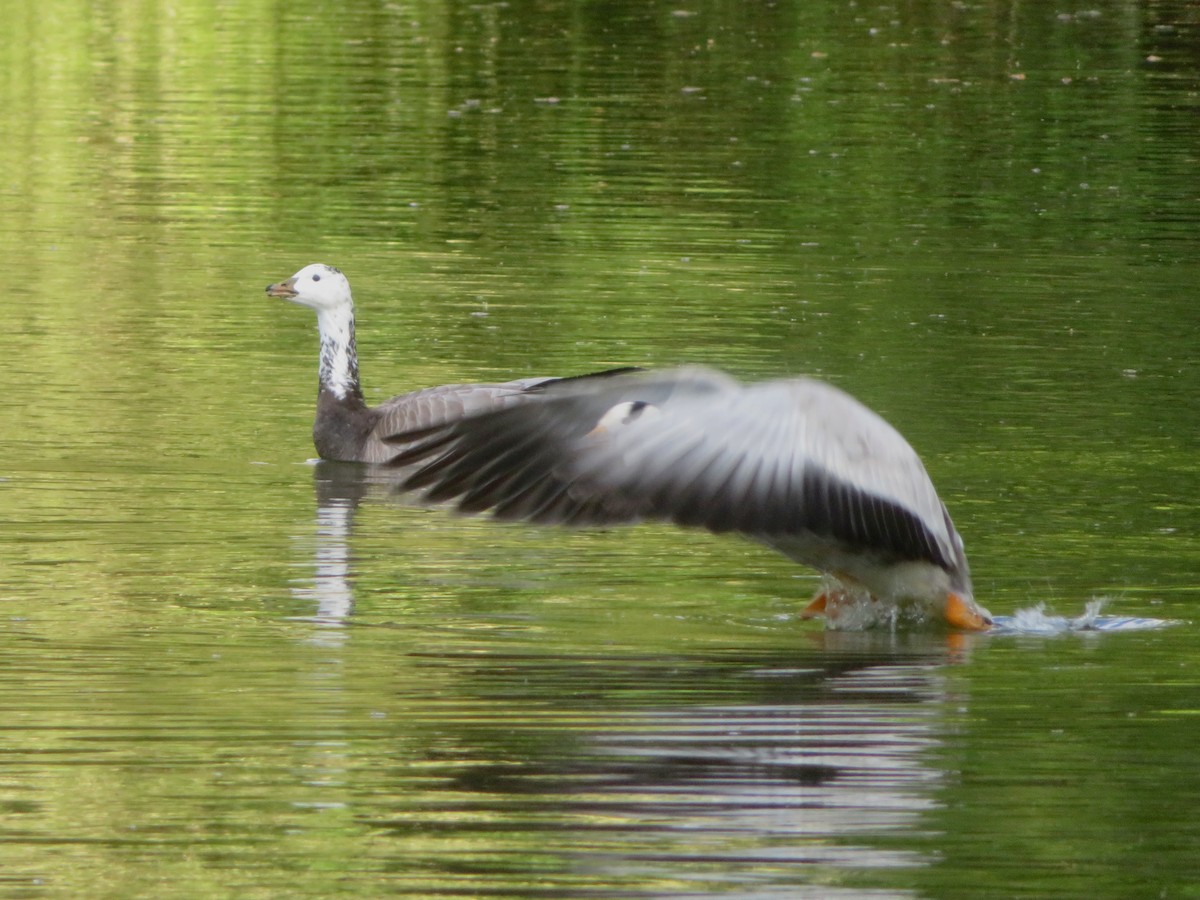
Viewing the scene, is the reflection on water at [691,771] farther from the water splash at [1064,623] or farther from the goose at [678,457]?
the goose at [678,457]

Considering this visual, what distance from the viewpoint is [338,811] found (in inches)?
236

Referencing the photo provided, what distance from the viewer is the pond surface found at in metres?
5.92

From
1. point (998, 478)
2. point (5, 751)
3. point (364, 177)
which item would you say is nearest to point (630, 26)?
point (364, 177)

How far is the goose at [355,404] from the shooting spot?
40.3 ft

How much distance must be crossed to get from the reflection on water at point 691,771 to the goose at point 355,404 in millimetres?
3927

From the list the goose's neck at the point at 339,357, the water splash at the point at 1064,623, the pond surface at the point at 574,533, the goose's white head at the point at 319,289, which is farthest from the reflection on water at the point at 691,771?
the goose's white head at the point at 319,289

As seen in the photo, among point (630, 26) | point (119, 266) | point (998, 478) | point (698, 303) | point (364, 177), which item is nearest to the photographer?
point (998, 478)

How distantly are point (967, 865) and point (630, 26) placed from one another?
34.7m

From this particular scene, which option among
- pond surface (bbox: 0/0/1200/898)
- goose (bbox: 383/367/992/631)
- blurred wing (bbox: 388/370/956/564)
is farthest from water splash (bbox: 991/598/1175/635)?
blurred wing (bbox: 388/370/956/564)

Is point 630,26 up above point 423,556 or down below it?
above

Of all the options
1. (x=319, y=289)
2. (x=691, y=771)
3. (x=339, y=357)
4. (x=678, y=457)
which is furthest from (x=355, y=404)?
(x=691, y=771)

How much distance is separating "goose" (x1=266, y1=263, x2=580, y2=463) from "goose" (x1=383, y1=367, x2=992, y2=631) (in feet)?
14.9

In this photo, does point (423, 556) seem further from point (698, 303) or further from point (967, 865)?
point (698, 303)

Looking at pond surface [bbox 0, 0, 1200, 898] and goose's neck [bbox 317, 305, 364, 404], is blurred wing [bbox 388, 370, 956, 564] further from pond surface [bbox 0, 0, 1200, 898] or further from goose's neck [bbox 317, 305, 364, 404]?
goose's neck [bbox 317, 305, 364, 404]
